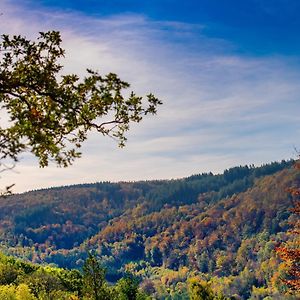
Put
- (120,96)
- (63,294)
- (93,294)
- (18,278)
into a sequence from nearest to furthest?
(120,96)
(93,294)
(63,294)
(18,278)

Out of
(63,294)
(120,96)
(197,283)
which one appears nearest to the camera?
(120,96)

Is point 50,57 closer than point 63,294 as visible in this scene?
Yes

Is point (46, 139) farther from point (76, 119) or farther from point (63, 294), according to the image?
point (63, 294)

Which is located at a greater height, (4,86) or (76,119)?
(4,86)

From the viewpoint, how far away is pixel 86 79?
12.5 m

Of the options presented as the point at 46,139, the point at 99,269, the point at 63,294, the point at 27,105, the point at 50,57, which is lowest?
the point at 63,294

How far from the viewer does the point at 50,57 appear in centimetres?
1269

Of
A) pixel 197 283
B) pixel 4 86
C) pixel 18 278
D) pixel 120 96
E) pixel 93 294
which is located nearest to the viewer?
pixel 4 86

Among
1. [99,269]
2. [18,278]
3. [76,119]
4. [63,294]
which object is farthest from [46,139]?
[18,278]

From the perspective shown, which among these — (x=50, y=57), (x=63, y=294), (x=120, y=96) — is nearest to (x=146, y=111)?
(x=120, y=96)

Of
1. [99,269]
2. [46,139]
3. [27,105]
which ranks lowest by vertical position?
[99,269]

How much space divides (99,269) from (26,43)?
46.6m

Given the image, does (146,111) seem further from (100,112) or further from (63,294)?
(63,294)

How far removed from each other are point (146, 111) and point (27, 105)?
282cm
